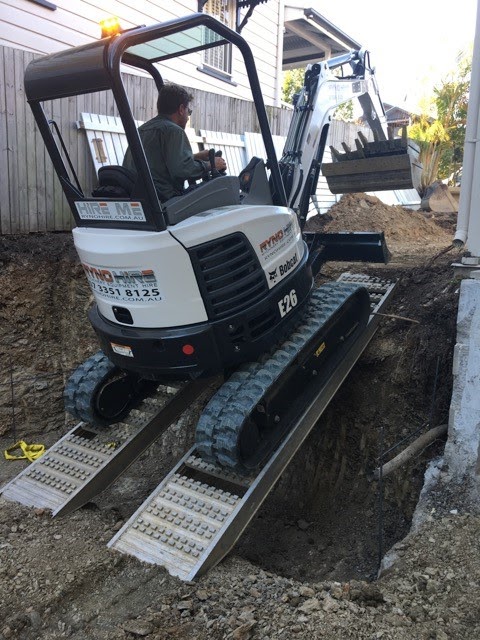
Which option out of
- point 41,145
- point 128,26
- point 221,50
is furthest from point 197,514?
point 221,50

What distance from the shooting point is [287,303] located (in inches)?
157

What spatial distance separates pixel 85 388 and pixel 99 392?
0.37 ft

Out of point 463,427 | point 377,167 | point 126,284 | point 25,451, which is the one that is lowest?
point 25,451

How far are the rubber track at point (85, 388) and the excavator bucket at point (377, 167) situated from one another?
363cm

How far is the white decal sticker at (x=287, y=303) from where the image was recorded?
3.92m

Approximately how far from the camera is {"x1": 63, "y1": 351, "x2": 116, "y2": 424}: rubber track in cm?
433

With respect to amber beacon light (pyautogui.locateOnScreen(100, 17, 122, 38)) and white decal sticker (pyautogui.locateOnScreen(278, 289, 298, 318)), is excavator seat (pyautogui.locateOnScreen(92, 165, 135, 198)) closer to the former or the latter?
amber beacon light (pyautogui.locateOnScreen(100, 17, 122, 38))

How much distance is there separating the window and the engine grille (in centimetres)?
802

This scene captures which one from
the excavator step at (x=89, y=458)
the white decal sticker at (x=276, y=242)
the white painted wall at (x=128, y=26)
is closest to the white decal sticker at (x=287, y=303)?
the white decal sticker at (x=276, y=242)

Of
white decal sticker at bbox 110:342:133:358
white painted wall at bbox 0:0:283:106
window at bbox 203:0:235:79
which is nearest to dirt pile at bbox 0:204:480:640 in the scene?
white decal sticker at bbox 110:342:133:358

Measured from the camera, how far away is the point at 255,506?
3.58m

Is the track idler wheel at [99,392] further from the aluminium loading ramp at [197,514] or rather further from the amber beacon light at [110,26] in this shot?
the amber beacon light at [110,26]

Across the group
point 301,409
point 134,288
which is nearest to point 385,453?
point 301,409

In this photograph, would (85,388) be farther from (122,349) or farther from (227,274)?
(227,274)
